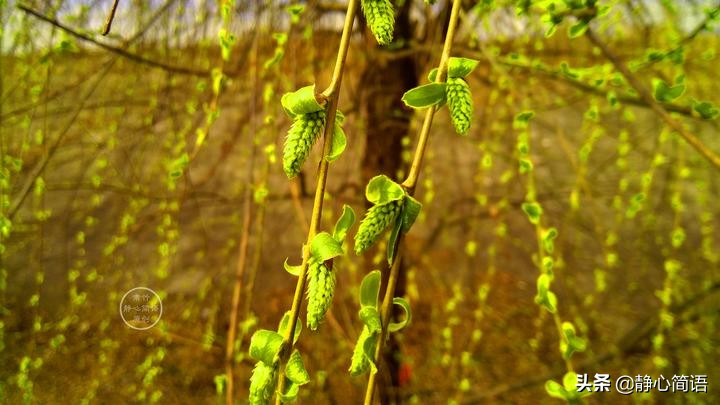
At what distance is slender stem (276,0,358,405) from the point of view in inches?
13.3

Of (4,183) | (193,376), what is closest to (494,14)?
(4,183)

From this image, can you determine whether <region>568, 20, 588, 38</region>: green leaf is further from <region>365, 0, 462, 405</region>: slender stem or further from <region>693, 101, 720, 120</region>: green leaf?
<region>365, 0, 462, 405</region>: slender stem

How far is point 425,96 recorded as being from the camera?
386 mm

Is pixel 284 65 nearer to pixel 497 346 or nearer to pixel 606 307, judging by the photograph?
pixel 497 346

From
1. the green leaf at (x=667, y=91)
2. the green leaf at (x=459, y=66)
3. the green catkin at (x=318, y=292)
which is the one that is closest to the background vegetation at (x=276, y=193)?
the green leaf at (x=667, y=91)

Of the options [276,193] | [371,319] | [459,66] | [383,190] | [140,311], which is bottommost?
[140,311]

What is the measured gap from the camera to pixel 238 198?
194 centimetres

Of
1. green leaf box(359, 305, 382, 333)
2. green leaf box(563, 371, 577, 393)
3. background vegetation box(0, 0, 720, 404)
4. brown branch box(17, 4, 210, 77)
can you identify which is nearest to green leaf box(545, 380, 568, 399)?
green leaf box(563, 371, 577, 393)

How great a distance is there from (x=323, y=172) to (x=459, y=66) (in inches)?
5.6

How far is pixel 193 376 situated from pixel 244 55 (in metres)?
1.34

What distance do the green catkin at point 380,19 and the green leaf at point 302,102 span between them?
62 millimetres

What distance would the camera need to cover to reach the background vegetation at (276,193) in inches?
45.8

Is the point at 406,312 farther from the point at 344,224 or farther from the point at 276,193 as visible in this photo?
the point at 276,193

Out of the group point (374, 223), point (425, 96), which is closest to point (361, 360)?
point (374, 223)
